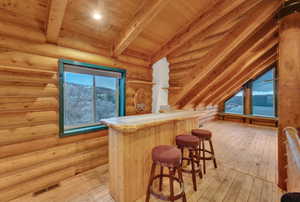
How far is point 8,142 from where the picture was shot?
5.59 feet

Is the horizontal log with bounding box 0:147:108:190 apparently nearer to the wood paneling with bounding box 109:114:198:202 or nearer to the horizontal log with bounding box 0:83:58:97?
the wood paneling with bounding box 109:114:198:202

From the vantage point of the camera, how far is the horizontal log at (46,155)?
172 cm

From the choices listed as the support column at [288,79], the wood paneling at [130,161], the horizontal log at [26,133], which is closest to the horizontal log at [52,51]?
the horizontal log at [26,133]

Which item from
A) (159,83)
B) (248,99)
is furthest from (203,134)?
(248,99)

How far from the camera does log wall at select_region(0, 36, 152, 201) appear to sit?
5.53ft

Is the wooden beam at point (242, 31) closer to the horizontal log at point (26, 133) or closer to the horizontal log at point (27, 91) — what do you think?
the horizontal log at point (27, 91)

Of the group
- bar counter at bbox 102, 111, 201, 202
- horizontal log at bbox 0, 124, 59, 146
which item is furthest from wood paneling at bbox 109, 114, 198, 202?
horizontal log at bbox 0, 124, 59, 146

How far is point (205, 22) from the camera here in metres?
2.39

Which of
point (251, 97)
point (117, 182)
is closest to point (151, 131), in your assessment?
point (117, 182)

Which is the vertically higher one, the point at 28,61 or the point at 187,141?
the point at 28,61

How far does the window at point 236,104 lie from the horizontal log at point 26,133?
7733mm

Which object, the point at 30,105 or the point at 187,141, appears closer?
the point at 30,105

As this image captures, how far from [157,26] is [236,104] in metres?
6.54

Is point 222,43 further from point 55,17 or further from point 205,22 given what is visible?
point 55,17
